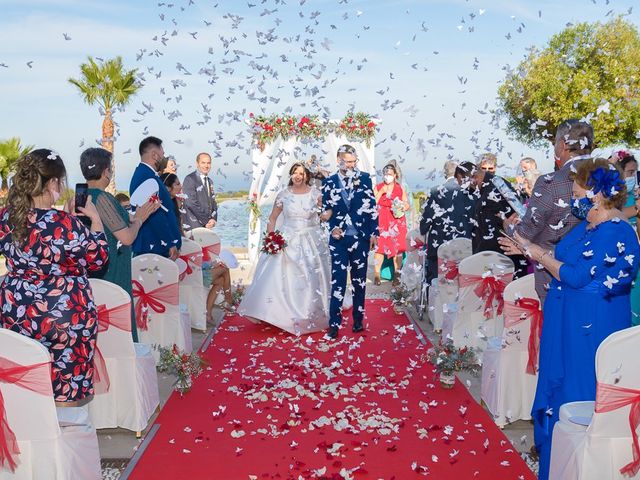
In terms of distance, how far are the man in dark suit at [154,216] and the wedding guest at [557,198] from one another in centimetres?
350

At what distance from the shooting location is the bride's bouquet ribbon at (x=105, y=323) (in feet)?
14.9

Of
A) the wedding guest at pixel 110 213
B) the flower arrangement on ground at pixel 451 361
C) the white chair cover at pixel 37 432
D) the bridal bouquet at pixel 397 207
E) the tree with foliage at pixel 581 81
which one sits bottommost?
the flower arrangement on ground at pixel 451 361

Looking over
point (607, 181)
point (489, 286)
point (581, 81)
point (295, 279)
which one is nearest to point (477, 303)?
point (489, 286)

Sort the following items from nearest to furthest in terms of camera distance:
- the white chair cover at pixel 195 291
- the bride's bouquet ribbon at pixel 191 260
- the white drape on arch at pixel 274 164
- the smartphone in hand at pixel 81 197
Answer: the smartphone in hand at pixel 81 197, the bride's bouquet ribbon at pixel 191 260, the white chair cover at pixel 195 291, the white drape on arch at pixel 274 164

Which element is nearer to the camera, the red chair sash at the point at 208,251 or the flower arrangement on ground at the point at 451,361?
the flower arrangement on ground at the point at 451,361

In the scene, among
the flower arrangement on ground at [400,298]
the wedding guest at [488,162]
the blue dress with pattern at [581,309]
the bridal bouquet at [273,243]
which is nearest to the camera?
the blue dress with pattern at [581,309]

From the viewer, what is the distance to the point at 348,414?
5348 millimetres

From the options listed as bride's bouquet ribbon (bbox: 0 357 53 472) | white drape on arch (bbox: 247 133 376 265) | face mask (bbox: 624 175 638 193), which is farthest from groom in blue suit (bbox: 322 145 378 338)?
white drape on arch (bbox: 247 133 376 265)

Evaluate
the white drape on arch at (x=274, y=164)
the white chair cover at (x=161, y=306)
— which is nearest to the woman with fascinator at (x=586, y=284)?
the white chair cover at (x=161, y=306)

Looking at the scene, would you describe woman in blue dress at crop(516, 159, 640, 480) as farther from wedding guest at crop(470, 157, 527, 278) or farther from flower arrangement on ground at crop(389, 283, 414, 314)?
flower arrangement on ground at crop(389, 283, 414, 314)

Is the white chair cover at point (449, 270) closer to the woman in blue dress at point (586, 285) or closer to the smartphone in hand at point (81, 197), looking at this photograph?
the woman in blue dress at point (586, 285)

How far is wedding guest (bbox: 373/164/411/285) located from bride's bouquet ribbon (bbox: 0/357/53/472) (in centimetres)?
864

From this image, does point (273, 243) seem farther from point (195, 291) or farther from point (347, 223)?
point (195, 291)

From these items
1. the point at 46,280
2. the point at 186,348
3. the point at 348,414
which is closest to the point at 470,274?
the point at 348,414
